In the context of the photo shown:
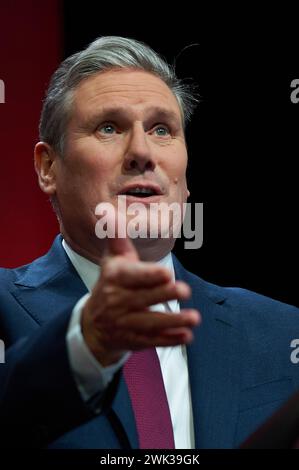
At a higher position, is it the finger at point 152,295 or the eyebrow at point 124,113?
the eyebrow at point 124,113

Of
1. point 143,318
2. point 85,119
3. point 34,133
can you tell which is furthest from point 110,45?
point 143,318

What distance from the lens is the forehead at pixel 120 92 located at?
4.27 ft

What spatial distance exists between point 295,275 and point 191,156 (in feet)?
1.29

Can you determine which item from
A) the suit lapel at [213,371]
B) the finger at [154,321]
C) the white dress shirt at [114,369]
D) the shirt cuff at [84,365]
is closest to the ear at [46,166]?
the white dress shirt at [114,369]

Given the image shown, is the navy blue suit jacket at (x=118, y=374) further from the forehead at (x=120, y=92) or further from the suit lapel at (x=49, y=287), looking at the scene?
the forehead at (x=120, y=92)

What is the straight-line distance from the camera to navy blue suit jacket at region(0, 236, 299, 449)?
84 centimetres

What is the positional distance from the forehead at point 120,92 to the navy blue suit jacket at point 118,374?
0.24 metres

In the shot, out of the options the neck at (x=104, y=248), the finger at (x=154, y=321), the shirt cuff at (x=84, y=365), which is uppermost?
the finger at (x=154, y=321)

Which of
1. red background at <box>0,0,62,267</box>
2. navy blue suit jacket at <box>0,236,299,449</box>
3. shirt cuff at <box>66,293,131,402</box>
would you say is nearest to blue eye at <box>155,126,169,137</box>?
navy blue suit jacket at <box>0,236,299,449</box>

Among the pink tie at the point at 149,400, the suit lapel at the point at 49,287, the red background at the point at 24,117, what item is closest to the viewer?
the pink tie at the point at 149,400

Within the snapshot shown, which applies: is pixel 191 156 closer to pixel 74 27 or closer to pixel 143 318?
pixel 74 27

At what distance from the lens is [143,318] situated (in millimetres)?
721

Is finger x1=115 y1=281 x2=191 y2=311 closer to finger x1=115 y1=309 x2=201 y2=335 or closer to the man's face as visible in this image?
finger x1=115 y1=309 x2=201 y2=335
